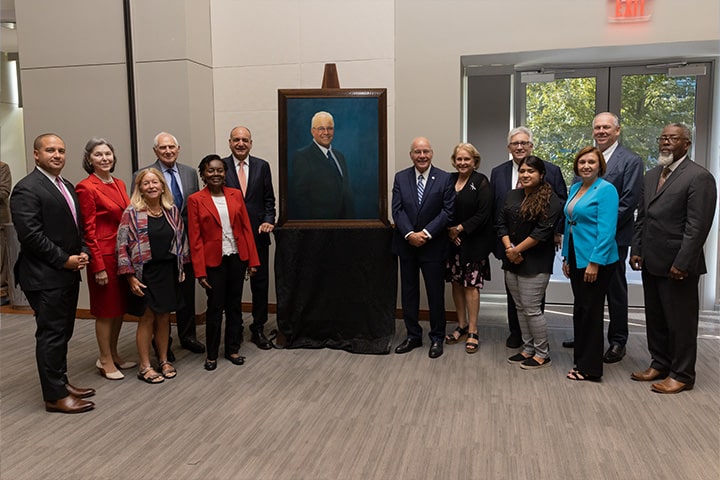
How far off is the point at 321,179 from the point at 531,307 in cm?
184

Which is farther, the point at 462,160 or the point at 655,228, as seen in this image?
the point at 462,160

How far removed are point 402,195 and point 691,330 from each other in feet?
7.00

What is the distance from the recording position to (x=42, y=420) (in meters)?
3.35

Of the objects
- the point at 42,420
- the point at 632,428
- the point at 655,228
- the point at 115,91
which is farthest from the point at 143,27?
the point at 632,428

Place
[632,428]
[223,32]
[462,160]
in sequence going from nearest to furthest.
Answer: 1. [632,428]
2. [462,160]
3. [223,32]

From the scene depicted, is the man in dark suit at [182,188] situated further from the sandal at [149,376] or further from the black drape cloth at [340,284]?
the black drape cloth at [340,284]

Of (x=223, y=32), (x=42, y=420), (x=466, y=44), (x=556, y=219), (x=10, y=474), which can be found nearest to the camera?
(x=10, y=474)

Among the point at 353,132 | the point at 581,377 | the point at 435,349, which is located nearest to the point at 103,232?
the point at 353,132

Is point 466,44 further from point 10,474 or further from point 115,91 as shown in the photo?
point 10,474

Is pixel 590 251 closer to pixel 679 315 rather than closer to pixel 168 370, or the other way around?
pixel 679 315

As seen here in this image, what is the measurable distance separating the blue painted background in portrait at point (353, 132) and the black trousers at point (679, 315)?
2069 millimetres

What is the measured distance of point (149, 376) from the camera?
393 centimetres

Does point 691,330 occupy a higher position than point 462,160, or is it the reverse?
point 462,160

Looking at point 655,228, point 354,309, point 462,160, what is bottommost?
point 354,309
